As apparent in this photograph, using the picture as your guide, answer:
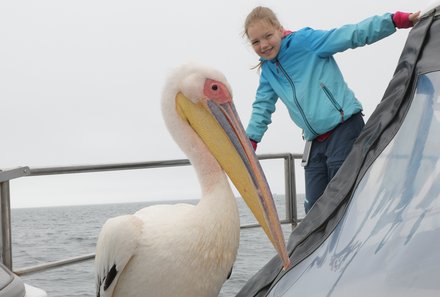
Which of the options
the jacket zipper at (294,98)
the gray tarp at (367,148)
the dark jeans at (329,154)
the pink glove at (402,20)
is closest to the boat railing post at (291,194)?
the dark jeans at (329,154)

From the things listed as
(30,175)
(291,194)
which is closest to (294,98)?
(30,175)

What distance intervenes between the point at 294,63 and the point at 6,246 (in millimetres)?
1685

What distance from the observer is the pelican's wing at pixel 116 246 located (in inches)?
89.5

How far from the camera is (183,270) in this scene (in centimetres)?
226

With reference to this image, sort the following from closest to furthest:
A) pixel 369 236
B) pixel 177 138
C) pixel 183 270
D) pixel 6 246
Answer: pixel 369 236 < pixel 183 270 < pixel 177 138 < pixel 6 246

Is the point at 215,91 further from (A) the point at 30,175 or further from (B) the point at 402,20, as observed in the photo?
(A) the point at 30,175

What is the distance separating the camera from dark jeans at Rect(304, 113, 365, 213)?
2764 mm

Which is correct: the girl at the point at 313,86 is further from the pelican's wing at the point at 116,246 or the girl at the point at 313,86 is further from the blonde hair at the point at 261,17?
the pelican's wing at the point at 116,246

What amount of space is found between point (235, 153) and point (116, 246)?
616 mm

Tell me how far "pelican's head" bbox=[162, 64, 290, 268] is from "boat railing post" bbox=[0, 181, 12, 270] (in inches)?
35.5

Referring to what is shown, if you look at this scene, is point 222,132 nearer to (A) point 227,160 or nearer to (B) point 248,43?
(A) point 227,160

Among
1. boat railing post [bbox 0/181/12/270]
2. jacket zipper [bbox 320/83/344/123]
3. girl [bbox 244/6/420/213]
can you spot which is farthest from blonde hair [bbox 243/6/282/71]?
boat railing post [bbox 0/181/12/270]

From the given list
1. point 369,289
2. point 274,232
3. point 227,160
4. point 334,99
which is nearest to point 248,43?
point 334,99

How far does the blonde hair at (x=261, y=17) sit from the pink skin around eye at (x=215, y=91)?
0.51m
